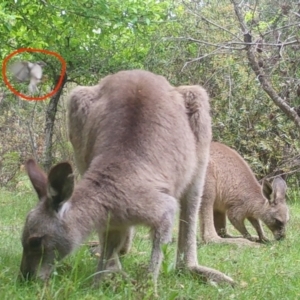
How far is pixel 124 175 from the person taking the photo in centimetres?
382

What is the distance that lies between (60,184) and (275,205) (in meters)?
4.22

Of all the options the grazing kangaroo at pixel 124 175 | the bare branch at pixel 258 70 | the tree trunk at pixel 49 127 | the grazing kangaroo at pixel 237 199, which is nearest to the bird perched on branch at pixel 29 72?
the tree trunk at pixel 49 127

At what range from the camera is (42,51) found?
10.9 meters

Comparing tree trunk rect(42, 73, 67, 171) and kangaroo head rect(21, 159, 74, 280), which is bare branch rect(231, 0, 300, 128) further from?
tree trunk rect(42, 73, 67, 171)

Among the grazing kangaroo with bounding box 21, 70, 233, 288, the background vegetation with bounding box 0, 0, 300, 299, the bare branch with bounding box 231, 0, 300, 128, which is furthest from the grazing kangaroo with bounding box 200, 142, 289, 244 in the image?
the grazing kangaroo with bounding box 21, 70, 233, 288

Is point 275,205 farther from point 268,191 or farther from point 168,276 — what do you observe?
point 168,276

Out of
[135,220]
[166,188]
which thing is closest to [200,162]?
[166,188]

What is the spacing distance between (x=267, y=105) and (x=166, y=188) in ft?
22.7

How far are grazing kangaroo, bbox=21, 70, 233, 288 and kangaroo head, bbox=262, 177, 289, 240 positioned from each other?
103 inches

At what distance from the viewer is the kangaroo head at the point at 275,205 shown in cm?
709

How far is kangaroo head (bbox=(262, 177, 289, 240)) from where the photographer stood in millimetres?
7094

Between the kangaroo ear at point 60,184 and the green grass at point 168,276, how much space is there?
1.09ft

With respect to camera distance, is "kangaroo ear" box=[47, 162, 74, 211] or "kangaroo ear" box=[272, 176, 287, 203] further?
"kangaroo ear" box=[272, 176, 287, 203]

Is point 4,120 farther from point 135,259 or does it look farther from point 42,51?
point 135,259
